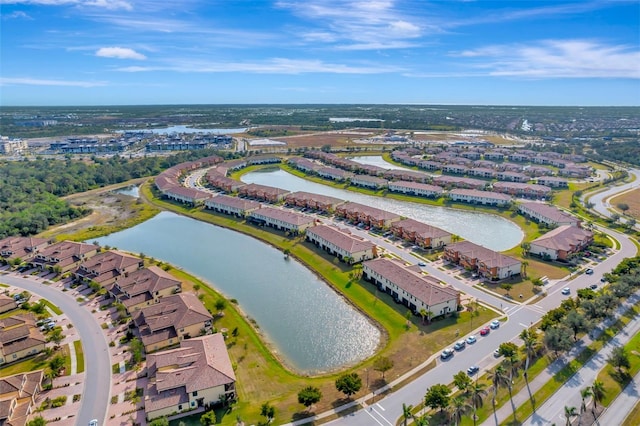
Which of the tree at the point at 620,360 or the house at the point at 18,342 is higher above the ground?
the tree at the point at 620,360

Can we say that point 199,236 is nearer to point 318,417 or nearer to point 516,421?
point 318,417

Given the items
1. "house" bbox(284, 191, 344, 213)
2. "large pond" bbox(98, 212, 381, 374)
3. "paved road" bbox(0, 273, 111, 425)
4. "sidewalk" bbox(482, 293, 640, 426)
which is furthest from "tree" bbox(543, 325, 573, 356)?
"house" bbox(284, 191, 344, 213)

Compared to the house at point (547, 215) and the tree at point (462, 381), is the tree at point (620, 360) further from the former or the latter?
the house at point (547, 215)

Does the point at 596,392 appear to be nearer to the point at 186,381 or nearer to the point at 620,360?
the point at 620,360

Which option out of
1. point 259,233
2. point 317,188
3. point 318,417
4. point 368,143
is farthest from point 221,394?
point 368,143

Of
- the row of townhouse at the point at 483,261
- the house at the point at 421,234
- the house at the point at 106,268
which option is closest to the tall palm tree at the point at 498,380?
the row of townhouse at the point at 483,261
